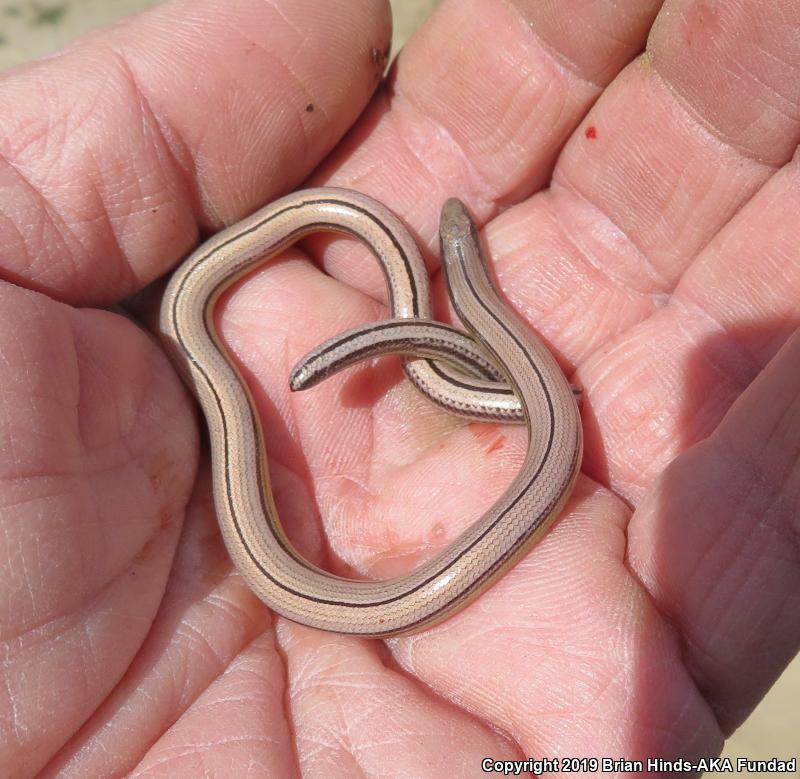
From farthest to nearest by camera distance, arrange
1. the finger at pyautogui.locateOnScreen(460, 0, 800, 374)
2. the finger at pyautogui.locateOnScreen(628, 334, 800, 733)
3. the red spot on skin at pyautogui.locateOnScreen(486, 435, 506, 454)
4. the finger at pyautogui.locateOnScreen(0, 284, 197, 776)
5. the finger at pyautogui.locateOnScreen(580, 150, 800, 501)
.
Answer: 1. the red spot on skin at pyautogui.locateOnScreen(486, 435, 506, 454)
2. the finger at pyautogui.locateOnScreen(580, 150, 800, 501)
3. the finger at pyautogui.locateOnScreen(460, 0, 800, 374)
4. the finger at pyautogui.locateOnScreen(628, 334, 800, 733)
5. the finger at pyautogui.locateOnScreen(0, 284, 197, 776)

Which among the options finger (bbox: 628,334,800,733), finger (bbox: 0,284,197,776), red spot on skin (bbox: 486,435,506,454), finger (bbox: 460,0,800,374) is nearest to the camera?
finger (bbox: 0,284,197,776)

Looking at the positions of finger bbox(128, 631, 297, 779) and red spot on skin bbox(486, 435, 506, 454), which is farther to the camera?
red spot on skin bbox(486, 435, 506, 454)

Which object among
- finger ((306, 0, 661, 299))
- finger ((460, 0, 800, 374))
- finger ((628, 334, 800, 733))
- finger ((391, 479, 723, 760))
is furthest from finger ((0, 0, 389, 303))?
finger ((628, 334, 800, 733))

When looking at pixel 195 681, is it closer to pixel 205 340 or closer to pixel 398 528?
pixel 398 528

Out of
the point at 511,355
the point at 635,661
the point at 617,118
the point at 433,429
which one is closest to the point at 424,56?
the point at 617,118

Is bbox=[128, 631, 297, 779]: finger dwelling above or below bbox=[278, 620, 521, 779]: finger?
below

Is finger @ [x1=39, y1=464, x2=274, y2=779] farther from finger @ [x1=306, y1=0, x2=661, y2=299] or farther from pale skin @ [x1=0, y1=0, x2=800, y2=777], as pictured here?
finger @ [x1=306, y1=0, x2=661, y2=299]

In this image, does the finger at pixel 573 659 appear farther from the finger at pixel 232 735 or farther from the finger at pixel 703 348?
the finger at pixel 232 735
